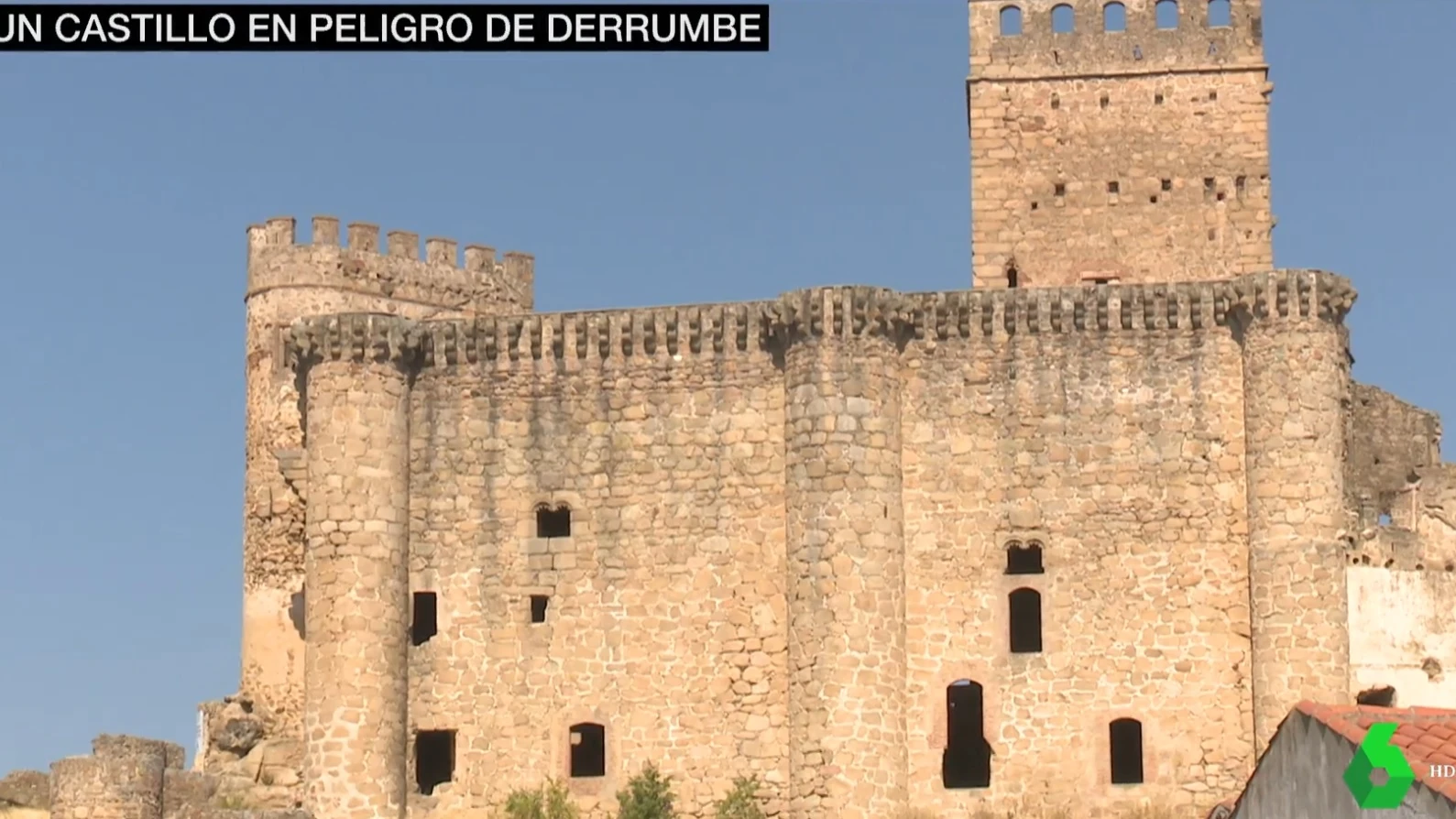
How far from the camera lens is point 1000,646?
3219 cm

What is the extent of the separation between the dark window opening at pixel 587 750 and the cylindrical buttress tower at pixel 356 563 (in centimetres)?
206

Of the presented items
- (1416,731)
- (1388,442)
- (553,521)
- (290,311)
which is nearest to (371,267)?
(290,311)

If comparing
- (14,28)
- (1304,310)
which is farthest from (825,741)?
(14,28)

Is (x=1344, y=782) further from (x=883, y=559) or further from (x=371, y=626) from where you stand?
(x=371, y=626)

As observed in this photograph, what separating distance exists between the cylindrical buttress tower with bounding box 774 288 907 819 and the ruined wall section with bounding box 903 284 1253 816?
19.4 inches

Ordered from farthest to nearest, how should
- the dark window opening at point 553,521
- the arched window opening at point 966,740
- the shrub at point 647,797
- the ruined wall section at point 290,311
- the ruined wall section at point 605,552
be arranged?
the ruined wall section at point 290,311, the arched window opening at point 966,740, the dark window opening at point 553,521, the ruined wall section at point 605,552, the shrub at point 647,797

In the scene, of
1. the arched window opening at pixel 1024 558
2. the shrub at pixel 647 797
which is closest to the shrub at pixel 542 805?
the shrub at pixel 647 797

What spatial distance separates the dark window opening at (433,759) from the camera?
3344 cm

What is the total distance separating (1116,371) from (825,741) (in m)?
5.55

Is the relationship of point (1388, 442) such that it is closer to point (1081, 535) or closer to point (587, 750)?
point (1081, 535)

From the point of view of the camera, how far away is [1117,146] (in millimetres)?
36562

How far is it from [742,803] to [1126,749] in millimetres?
4502

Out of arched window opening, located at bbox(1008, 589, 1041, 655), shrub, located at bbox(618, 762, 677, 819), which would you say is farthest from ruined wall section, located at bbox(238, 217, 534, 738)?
arched window opening, located at bbox(1008, 589, 1041, 655)

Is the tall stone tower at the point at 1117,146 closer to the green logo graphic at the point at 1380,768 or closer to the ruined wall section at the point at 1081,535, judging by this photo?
the ruined wall section at the point at 1081,535
